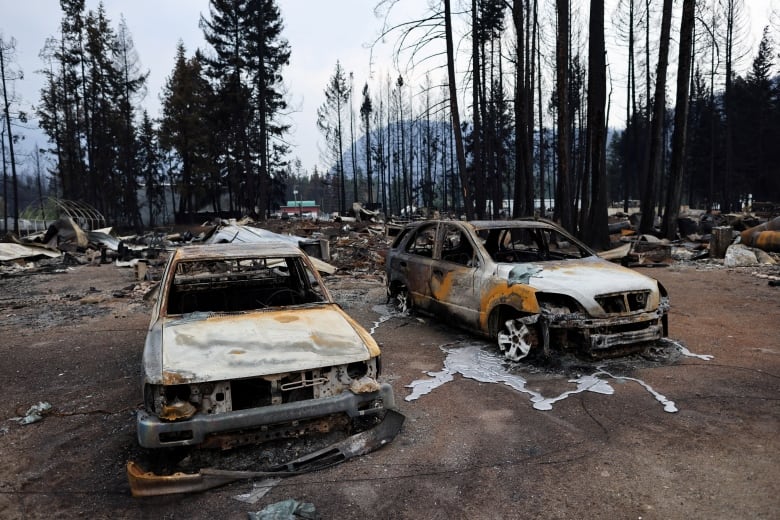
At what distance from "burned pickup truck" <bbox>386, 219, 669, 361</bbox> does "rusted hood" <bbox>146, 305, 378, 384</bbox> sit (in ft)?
7.35

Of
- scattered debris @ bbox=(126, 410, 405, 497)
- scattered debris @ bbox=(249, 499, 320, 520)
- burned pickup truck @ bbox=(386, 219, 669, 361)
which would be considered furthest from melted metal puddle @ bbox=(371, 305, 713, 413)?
scattered debris @ bbox=(249, 499, 320, 520)

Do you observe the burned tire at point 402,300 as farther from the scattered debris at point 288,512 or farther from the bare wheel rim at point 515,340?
the scattered debris at point 288,512

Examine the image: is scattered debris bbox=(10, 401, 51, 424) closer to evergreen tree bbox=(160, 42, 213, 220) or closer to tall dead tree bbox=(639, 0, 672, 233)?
tall dead tree bbox=(639, 0, 672, 233)

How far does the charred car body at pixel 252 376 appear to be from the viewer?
122 inches

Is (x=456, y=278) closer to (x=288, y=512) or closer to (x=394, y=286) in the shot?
(x=394, y=286)

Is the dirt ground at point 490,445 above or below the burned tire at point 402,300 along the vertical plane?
below

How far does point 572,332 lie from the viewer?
18.0 ft

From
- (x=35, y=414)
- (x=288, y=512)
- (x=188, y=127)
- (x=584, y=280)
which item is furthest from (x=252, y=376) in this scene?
(x=188, y=127)

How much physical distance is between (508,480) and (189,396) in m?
2.10

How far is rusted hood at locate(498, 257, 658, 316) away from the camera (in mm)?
5168

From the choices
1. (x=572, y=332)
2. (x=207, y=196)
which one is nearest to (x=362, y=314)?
(x=572, y=332)

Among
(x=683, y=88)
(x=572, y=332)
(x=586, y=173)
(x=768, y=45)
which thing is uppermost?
(x=768, y=45)

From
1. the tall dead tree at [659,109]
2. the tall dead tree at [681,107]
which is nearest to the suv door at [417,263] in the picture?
the tall dead tree at [659,109]

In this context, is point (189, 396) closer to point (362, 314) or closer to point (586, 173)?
→ point (362, 314)
